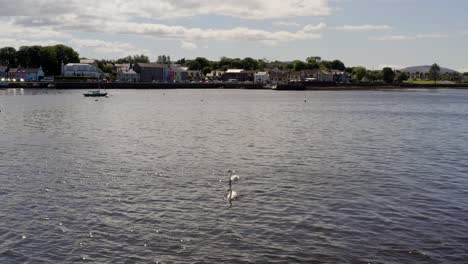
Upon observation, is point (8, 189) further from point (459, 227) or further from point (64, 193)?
point (459, 227)

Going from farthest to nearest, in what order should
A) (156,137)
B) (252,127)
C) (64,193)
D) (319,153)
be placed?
(252,127) < (156,137) < (319,153) < (64,193)

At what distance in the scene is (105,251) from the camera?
18953 mm

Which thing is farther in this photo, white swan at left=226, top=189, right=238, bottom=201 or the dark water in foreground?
white swan at left=226, top=189, right=238, bottom=201

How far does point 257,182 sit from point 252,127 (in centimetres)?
3811

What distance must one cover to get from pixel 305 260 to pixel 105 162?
78.6ft

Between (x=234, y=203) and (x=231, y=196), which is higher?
(x=231, y=196)

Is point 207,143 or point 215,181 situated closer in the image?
point 215,181

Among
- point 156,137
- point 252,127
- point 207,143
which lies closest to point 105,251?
point 207,143

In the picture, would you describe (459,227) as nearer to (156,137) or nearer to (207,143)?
(207,143)

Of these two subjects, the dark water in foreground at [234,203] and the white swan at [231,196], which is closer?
the dark water in foreground at [234,203]

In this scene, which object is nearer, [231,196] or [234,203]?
[234,203]

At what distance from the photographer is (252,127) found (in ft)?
228

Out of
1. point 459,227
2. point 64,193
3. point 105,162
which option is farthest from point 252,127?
point 459,227

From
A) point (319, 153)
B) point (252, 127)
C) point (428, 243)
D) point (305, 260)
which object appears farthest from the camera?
point (252, 127)
